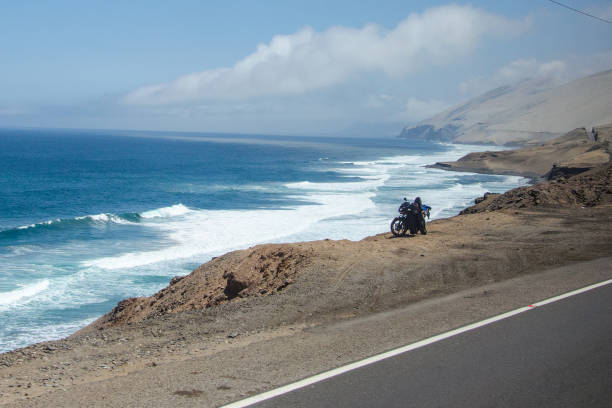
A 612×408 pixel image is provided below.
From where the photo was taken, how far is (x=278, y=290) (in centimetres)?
981

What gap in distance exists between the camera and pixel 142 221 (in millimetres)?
36375

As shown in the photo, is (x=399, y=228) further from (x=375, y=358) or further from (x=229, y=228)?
(x=229, y=228)

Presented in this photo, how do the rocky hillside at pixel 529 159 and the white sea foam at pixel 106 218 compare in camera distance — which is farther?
the rocky hillside at pixel 529 159

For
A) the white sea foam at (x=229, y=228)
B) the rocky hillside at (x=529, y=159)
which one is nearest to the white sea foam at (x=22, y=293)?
the white sea foam at (x=229, y=228)

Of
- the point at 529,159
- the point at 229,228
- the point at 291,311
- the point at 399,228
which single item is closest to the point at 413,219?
the point at 399,228

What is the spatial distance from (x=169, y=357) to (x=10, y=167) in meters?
79.9

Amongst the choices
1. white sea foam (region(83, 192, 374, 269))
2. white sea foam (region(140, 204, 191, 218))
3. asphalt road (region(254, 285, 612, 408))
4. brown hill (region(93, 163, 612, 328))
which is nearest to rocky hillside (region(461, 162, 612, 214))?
brown hill (region(93, 163, 612, 328))

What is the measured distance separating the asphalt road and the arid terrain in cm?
47

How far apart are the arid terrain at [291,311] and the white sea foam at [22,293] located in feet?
18.5

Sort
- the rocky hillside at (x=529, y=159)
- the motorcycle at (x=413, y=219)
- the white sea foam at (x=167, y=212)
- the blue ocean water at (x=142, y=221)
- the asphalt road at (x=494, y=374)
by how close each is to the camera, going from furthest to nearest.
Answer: the rocky hillside at (x=529, y=159) < the white sea foam at (x=167, y=212) < the blue ocean water at (x=142, y=221) < the motorcycle at (x=413, y=219) < the asphalt road at (x=494, y=374)

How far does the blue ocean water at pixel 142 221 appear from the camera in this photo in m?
19.5

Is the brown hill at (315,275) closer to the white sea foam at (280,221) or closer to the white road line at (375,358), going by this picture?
the white road line at (375,358)

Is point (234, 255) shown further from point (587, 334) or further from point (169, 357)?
point (587, 334)

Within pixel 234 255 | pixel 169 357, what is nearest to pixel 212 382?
→ pixel 169 357
